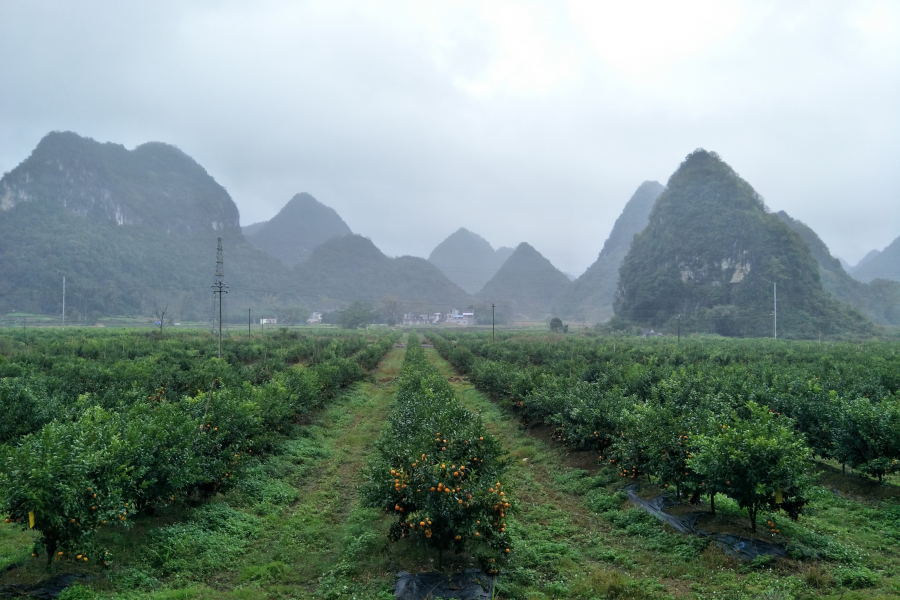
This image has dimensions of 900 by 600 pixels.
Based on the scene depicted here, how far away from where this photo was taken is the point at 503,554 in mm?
6320

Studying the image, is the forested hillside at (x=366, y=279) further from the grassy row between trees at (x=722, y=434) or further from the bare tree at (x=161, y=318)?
the grassy row between trees at (x=722, y=434)

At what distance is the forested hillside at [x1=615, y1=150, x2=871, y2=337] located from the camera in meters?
69.3

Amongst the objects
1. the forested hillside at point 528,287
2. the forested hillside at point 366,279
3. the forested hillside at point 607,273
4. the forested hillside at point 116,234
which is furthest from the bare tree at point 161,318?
the forested hillside at point 528,287

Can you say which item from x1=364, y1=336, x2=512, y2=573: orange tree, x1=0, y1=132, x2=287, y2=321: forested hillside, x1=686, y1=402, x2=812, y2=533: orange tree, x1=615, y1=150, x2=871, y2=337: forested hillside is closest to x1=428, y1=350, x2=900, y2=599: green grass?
x1=686, y1=402, x2=812, y2=533: orange tree

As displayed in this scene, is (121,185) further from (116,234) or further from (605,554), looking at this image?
(605,554)

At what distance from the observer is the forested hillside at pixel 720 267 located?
69.3 m

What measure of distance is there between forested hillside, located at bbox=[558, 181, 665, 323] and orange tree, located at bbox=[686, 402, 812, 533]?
11478cm

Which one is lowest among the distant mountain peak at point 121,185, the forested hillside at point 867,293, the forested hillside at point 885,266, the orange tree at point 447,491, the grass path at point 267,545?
the grass path at point 267,545

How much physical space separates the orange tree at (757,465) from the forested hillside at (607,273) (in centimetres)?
11478

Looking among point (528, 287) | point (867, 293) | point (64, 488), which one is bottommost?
point (64, 488)

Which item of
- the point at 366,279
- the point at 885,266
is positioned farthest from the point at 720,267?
the point at 885,266

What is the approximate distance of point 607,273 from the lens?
150875 millimetres

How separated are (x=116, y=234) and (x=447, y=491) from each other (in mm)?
129552

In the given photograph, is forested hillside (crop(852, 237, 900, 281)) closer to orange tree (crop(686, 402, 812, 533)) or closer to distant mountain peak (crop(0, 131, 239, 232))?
orange tree (crop(686, 402, 812, 533))
